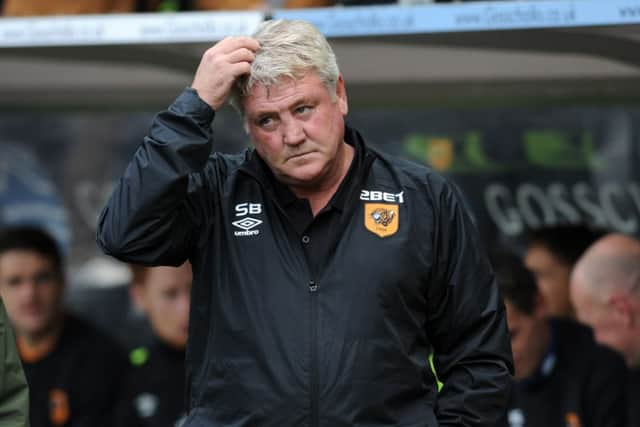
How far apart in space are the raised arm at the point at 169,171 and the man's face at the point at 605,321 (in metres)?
2.18

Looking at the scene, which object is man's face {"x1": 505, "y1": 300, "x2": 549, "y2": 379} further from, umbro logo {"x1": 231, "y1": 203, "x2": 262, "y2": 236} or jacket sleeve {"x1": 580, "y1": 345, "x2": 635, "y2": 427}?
umbro logo {"x1": 231, "y1": 203, "x2": 262, "y2": 236}

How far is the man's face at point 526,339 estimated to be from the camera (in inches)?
Answer: 167

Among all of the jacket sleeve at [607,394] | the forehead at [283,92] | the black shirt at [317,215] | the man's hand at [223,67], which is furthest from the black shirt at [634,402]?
the man's hand at [223,67]

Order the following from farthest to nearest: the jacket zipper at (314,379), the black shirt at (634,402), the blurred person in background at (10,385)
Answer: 1. the black shirt at (634,402)
2. the blurred person in background at (10,385)
3. the jacket zipper at (314,379)

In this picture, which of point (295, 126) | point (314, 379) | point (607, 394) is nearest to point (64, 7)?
point (295, 126)

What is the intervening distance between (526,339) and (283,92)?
6.54 feet

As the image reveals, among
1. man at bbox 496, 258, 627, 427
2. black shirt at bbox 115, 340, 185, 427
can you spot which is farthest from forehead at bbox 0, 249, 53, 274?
man at bbox 496, 258, 627, 427

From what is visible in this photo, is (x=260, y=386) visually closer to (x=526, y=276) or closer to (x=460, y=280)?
(x=460, y=280)

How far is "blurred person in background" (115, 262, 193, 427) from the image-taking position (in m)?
4.81

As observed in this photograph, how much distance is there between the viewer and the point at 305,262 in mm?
2674

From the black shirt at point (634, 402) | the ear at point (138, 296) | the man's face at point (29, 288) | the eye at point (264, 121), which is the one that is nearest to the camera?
the eye at point (264, 121)

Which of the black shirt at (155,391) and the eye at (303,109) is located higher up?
the eye at (303,109)

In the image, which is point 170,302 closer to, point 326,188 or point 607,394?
point 607,394

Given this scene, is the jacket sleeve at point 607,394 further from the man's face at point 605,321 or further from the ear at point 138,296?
the ear at point 138,296
